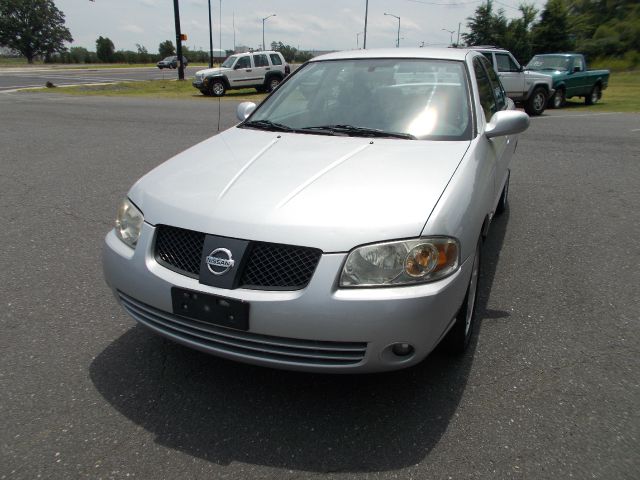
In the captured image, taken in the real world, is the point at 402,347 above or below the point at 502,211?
above

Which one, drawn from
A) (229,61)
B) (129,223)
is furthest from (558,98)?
(129,223)

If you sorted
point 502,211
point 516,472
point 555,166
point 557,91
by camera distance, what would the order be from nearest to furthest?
point 516,472, point 502,211, point 555,166, point 557,91

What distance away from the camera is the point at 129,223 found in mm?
2693

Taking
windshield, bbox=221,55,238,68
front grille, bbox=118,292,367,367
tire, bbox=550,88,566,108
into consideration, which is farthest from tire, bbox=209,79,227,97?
front grille, bbox=118,292,367,367

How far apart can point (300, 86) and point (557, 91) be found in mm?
14943

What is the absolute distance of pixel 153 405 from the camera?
2494 mm

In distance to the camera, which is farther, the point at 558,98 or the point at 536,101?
the point at 558,98

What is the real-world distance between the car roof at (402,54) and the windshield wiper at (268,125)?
0.95m

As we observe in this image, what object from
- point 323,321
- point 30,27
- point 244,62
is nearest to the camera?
point 323,321

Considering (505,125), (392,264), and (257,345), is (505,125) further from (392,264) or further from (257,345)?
(257,345)

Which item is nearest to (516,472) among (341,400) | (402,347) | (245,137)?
(402,347)

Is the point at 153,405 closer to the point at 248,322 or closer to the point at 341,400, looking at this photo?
the point at 248,322

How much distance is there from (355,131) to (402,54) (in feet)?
3.43

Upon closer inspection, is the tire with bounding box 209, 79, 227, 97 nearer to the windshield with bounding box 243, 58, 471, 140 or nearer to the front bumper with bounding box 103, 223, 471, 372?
the windshield with bounding box 243, 58, 471, 140
